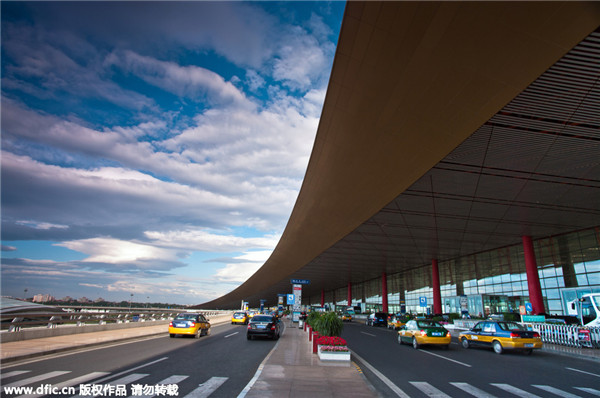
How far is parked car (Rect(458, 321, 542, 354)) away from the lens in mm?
15508

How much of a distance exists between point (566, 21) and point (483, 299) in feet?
110

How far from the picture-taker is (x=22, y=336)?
1403 centimetres

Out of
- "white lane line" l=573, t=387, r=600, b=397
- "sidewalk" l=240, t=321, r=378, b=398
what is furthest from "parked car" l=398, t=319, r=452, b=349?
"white lane line" l=573, t=387, r=600, b=397

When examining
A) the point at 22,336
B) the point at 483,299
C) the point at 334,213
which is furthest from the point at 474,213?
the point at 22,336

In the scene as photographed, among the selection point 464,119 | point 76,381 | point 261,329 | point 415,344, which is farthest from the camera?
point 261,329

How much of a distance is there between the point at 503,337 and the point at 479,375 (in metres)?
7.12

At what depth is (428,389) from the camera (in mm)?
8289

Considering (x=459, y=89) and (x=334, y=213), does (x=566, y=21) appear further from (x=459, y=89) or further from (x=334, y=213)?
(x=334, y=213)

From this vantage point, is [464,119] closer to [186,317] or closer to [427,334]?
[427,334]

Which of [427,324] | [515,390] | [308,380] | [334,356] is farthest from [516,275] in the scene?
[308,380]

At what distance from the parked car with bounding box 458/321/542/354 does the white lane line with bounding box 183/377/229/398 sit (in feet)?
45.0

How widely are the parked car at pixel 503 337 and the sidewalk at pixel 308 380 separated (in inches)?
370

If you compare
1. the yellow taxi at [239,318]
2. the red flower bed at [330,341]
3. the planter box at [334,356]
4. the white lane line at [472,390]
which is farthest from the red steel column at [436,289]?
the white lane line at [472,390]

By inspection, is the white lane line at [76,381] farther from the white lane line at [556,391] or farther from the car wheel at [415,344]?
the car wheel at [415,344]
